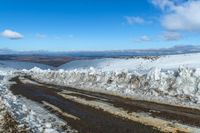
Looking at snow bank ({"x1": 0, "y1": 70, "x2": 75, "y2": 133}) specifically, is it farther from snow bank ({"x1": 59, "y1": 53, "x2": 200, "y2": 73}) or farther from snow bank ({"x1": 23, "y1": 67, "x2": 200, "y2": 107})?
snow bank ({"x1": 59, "y1": 53, "x2": 200, "y2": 73})

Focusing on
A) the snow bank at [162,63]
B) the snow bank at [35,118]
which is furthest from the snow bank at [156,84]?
the snow bank at [35,118]

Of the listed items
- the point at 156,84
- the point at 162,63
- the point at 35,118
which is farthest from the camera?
the point at 162,63

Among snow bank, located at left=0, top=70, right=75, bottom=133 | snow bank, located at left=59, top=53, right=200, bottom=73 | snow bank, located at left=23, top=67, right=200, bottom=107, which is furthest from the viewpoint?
snow bank, located at left=59, top=53, right=200, bottom=73

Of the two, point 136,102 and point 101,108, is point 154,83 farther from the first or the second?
point 101,108

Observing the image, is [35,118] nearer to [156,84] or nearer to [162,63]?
[156,84]

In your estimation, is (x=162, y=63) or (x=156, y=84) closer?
(x=156, y=84)

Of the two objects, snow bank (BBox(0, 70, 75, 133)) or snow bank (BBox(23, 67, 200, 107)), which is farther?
snow bank (BBox(23, 67, 200, 107))

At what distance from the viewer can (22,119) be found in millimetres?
15227

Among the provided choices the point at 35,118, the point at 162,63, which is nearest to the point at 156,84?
the point at 35,118

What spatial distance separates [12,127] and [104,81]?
67.1ft

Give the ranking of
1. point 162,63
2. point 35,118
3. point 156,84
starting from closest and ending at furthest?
point 35,118 < point 156,84 < point 162,63

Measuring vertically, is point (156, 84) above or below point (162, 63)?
above

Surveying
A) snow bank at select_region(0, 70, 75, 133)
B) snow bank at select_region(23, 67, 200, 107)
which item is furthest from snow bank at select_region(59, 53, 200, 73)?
snow bank at select_region(0, 70, 75, 133)

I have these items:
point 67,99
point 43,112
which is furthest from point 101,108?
point 67,99
